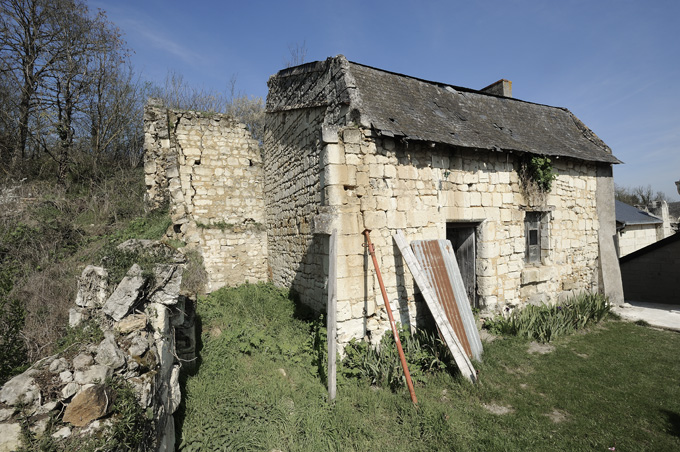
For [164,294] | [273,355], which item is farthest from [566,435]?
[164,294]

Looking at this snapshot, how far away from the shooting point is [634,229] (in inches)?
626

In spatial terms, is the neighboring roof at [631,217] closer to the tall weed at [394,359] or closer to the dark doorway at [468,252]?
the dark doorway at [468,252]

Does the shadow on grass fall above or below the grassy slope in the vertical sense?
below

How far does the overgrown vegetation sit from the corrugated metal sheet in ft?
4.83

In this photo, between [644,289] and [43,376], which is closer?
[43,376]

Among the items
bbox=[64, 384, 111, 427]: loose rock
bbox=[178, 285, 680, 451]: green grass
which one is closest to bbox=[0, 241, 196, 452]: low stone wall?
bbox=[64, 384, 111, 427]: loose rock

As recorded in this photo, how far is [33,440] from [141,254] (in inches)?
89.9

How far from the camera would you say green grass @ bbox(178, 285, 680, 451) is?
3705 mm

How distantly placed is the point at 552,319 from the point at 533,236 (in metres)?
2.04

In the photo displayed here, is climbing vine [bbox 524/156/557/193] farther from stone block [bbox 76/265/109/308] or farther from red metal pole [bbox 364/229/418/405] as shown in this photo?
stone block [bbox 76/265/109/308]

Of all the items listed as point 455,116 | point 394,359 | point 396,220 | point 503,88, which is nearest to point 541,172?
point 455,116

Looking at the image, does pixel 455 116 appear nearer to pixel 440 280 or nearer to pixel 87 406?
pixel 440 280

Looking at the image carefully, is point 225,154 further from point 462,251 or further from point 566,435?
point 566,435

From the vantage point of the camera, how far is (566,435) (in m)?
3.82
